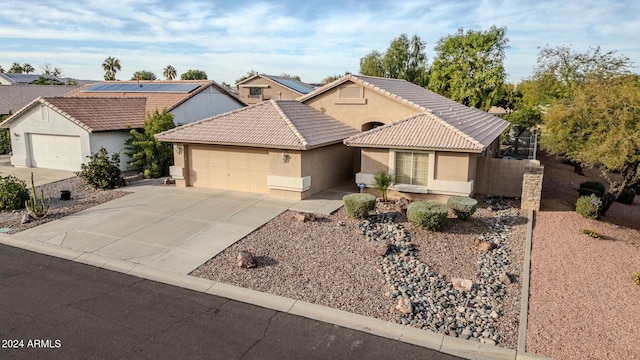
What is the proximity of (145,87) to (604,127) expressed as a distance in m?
30.4

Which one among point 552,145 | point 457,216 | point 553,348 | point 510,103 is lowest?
point 553,348

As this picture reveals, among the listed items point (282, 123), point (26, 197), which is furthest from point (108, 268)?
point (282, 123)

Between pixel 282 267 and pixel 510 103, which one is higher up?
pixel 510 103

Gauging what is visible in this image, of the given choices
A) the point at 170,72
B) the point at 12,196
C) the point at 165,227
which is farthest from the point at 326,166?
the point at 170,72

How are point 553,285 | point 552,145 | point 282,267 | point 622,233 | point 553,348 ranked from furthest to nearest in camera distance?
point 552,145, point 622,233, point 282,267, point 553,285, point 553,348

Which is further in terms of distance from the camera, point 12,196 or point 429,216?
point 12,196

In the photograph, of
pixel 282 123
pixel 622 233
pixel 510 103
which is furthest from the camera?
pixel 510 103

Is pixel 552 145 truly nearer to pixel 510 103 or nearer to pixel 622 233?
pixel 622 233

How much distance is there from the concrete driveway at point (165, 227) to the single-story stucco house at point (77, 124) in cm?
669

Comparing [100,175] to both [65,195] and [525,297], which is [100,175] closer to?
[65,195]

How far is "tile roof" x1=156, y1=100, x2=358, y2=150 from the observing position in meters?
18.5

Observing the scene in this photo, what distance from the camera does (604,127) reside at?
15281 mm

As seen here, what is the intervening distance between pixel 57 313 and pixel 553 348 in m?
10.4

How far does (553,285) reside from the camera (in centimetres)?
1105
